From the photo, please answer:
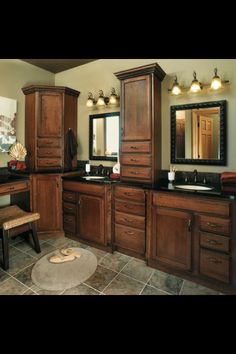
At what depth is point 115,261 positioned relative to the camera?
7.11 ft

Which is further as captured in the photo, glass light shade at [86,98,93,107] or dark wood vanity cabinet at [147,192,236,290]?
glass light shade at [86,98,93,107]

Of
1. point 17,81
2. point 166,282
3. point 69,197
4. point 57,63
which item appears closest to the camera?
point 166,282

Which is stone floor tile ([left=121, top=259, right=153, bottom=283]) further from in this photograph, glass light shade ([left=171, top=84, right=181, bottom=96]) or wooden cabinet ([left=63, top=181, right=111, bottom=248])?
glass light shade ([left=171, top=84, right=181, bottom=96])

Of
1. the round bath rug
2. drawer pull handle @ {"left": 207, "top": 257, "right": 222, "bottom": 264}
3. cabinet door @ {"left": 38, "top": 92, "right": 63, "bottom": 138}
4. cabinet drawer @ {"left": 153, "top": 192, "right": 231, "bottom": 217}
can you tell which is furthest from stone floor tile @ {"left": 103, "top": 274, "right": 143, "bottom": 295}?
cabinet door @ {"left": 38, "top": 92, "right": 63, "bottom": 138}

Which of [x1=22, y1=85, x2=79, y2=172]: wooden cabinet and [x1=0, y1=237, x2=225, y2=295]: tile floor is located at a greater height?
[x1=22, y1=85, x2=79, y2=172]: wooden cabinet

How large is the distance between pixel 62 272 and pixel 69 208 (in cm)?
92

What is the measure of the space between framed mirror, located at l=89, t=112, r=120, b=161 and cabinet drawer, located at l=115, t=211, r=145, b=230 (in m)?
0.98

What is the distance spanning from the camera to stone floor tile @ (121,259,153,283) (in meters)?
1.87

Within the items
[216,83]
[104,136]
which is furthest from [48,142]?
[216,83]

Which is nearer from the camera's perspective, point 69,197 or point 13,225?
point 13,225

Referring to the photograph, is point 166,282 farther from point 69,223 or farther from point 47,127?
point 47,127
